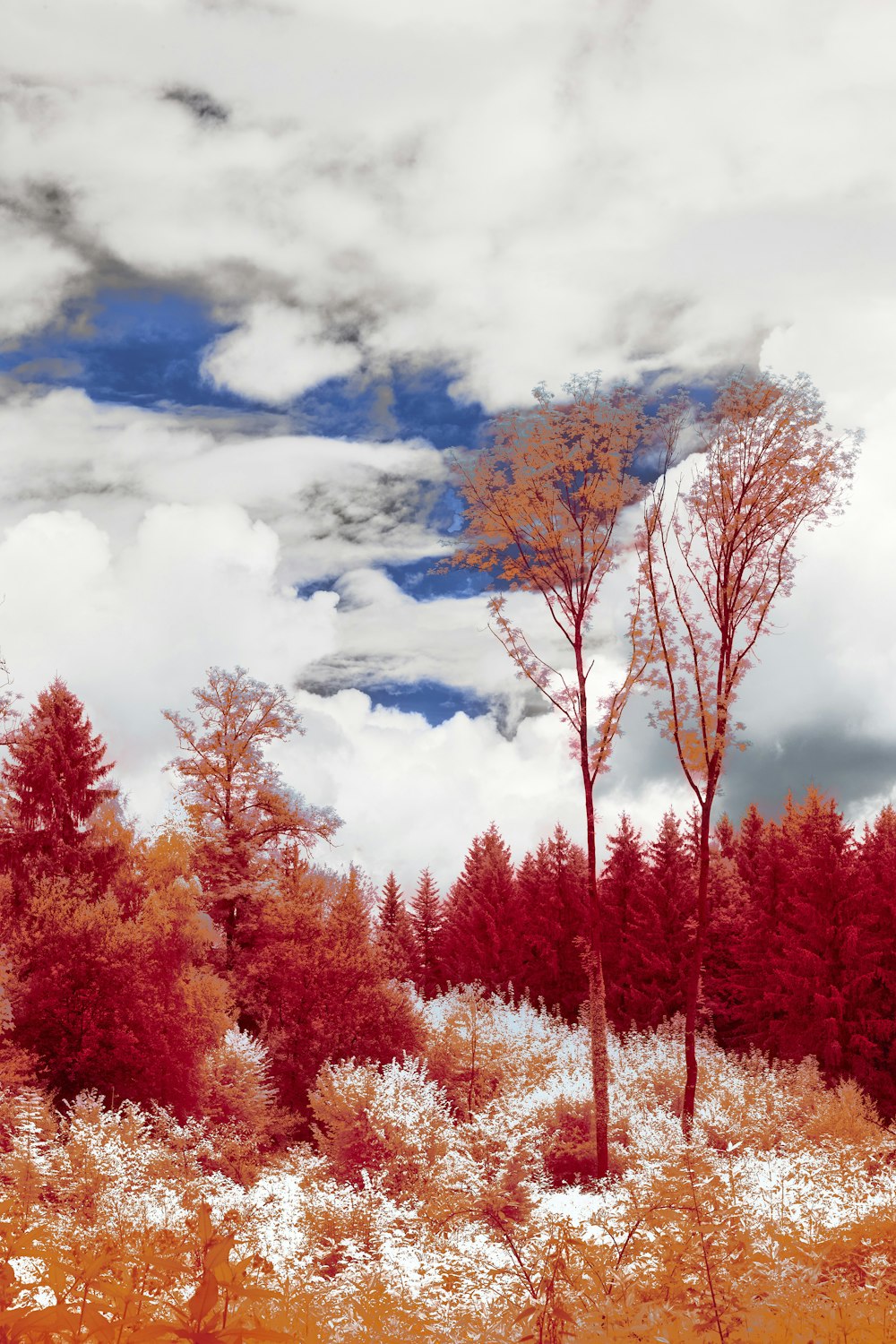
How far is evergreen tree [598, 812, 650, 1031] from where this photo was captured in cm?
3011

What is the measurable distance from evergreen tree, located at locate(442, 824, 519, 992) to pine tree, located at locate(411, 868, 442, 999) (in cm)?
434

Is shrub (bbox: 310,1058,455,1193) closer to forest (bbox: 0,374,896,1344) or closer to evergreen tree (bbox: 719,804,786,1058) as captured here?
forest (bbox: 0,374,896,1344)

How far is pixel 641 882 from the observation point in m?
31.8

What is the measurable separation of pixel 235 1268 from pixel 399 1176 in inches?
410

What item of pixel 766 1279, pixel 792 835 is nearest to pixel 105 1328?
pixel 766 1279

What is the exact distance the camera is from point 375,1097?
12.5 metres

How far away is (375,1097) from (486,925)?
896 inches

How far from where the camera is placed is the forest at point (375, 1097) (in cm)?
401

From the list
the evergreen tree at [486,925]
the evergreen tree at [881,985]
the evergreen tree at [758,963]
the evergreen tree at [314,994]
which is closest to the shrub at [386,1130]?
the evergreen tree at [314,994]

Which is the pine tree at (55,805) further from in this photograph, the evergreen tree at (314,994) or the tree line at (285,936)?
the evergreen tree at (314,994)

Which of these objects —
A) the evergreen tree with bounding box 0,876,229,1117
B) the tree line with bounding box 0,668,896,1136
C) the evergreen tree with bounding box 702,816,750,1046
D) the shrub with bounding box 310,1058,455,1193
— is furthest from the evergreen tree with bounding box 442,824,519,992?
the shrub with bounding box 310,1058,455,1193

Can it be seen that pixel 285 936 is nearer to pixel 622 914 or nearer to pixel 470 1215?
pixel 470 1215

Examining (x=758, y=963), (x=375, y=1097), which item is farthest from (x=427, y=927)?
(x=375, y=1097)

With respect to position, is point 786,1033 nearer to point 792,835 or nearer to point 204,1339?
point 792,835
